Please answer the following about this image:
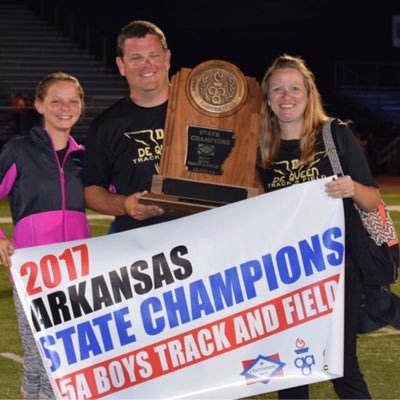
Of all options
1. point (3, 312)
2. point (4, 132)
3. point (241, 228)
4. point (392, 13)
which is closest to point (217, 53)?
point (392, 13)

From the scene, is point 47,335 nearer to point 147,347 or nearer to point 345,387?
point 147,347

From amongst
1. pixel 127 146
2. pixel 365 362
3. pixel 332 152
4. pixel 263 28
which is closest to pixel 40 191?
pixel 127 146

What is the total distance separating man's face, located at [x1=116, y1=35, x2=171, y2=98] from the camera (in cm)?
432

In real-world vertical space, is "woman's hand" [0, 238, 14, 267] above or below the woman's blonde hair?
below

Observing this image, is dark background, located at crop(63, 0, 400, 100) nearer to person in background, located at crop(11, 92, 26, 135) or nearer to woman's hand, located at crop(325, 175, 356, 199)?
person in background, located at crop(11, 92, 26, 135)

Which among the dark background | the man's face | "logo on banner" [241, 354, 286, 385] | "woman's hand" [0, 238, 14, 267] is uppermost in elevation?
the dark background

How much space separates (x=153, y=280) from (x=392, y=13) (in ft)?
87.1

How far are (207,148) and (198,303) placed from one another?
0.61 m

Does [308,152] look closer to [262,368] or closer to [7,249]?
[262,368]

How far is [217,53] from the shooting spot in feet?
92.0

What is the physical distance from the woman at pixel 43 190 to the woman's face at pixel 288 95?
0.88 m

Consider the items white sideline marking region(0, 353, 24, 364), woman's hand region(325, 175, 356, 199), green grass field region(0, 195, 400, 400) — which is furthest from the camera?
white sideline marking region(0, 353, 24, 364)

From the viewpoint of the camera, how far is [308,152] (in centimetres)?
409

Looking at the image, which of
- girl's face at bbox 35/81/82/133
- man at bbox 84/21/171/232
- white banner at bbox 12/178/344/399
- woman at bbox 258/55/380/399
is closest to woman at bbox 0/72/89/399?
girl's face at bbox 35/81/82/133
